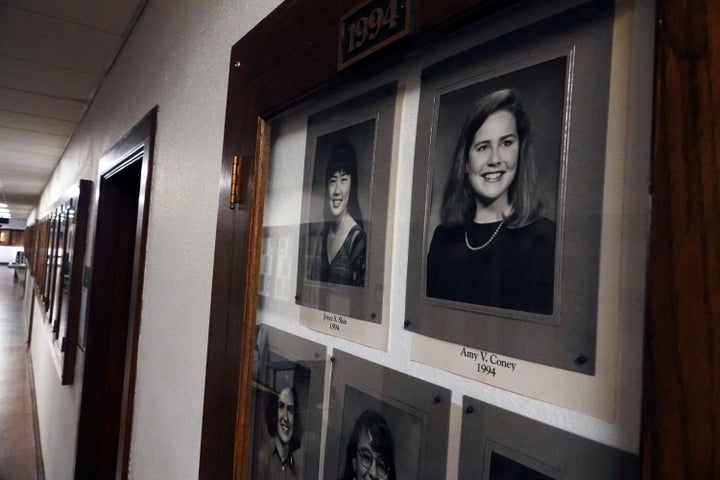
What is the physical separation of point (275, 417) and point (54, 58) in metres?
2.18

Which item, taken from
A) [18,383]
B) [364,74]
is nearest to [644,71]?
[364,74]

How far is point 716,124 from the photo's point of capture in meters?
0.23

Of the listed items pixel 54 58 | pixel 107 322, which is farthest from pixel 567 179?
pixel 54 58

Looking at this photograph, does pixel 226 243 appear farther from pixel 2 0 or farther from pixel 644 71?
pixel 2 0

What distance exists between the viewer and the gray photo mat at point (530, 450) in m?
0.29

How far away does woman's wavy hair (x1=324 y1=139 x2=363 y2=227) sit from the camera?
1.64 feet

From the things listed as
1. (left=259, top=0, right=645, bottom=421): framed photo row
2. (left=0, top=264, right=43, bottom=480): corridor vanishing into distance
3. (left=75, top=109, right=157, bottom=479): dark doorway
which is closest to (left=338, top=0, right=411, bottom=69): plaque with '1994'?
(left=259, top=0, right=645, bottom=421): framed photo row

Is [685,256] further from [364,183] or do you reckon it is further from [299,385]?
[299,385]

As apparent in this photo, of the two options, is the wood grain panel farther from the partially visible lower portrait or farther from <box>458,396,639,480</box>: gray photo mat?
the partially visible lower portrait

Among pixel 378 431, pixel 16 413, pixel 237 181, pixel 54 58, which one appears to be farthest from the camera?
pixel 16 413

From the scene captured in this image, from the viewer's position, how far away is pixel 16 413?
4133 millimetres

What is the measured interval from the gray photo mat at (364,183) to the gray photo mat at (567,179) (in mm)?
109

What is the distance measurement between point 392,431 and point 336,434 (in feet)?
0.30

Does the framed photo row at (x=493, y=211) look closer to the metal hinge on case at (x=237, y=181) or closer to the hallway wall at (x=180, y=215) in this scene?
the metal hinge on case at (x=237, y=181)
